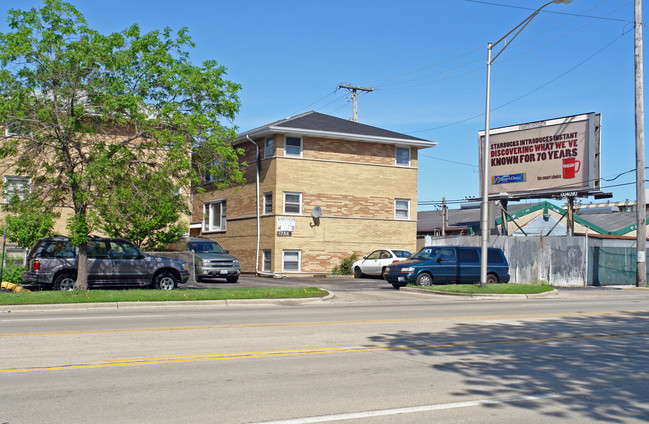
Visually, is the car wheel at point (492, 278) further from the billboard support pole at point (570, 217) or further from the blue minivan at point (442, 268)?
the billboard support pole at point (570, 217)

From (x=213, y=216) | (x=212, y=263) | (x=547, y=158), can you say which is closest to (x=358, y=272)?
(x=212, y=263)

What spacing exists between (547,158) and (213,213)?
1974 cm

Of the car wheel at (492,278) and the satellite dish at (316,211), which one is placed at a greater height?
the satellite dish at (316,211)

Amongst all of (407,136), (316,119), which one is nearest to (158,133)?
(316,119)

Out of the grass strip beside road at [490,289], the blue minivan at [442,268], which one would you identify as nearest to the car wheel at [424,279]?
the blue minivan at [442,268]

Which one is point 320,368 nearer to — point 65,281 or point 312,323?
point 312,323

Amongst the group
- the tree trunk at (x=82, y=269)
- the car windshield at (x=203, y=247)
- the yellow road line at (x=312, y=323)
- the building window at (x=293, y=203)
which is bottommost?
the yellow road line at (x=312, y=323)

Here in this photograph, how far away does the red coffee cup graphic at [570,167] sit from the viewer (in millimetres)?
34453

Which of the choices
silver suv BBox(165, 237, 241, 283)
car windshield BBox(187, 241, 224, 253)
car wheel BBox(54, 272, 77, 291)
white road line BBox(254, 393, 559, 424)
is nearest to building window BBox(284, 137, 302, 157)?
car windshield BBox(187, 241, 224, 253)

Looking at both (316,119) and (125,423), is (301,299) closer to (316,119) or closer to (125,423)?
(125,423)

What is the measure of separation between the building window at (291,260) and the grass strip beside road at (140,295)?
12.5 meters

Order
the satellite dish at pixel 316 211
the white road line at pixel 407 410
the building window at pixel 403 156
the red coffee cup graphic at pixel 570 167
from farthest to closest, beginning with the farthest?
the building window at pixel 403 156
the red coffee cup graphic at pixel 570 167
the satellite dish at pixel 316 211
the white road line at pixel 407 410

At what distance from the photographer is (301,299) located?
20.3m

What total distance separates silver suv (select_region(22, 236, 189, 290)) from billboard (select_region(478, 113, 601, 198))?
18.2 metres
